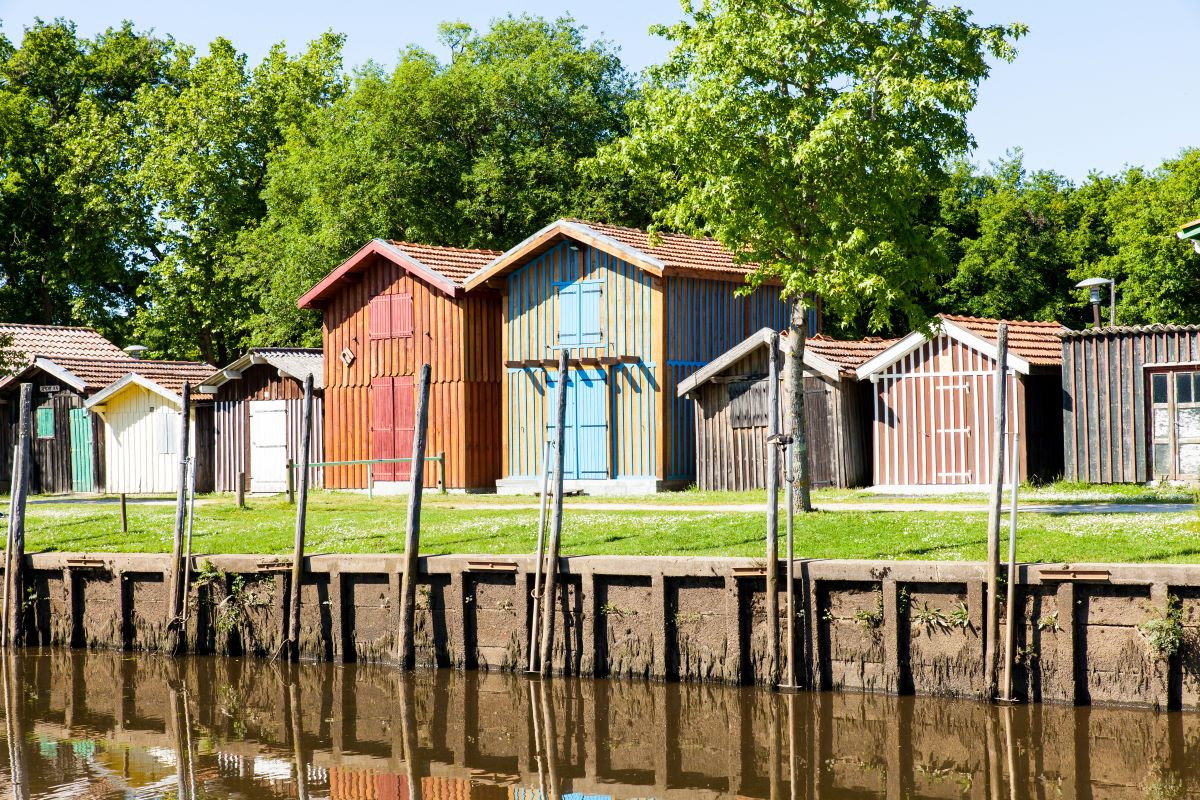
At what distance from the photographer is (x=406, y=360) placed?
3291cm

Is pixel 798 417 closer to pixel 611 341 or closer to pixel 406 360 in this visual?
pixel 611 341

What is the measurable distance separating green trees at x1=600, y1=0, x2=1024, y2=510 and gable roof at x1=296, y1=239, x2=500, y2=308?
11.1m

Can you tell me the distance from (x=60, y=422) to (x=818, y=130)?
24.9 meters

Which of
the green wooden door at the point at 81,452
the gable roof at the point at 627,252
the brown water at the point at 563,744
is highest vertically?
the gable roof at the point at 627,252

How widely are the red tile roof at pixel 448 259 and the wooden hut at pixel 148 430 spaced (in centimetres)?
698

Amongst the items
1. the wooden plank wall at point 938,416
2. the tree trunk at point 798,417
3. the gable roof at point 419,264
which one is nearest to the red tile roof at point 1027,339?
the wooden plank wall at point 938,416

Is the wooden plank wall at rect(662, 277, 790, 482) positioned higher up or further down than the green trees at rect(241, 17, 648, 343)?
further down

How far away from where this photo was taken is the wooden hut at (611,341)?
98.1 ft

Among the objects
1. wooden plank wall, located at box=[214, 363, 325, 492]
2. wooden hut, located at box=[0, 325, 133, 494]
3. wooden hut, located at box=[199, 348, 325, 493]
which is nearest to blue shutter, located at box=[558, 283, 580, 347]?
wooden hut, located at box=[199, 348, 325, 493]

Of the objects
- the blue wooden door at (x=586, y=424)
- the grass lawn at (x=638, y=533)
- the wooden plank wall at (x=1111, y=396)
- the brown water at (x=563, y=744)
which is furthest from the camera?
the blue wooden door at (x=586, y=424)

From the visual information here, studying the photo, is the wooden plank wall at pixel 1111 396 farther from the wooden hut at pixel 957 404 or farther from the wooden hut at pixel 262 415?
the wooden hut at pixel 262 415

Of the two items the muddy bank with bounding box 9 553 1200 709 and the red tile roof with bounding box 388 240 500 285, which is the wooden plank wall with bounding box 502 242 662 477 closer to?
the red tile roof with bounding box 388 240 500 285

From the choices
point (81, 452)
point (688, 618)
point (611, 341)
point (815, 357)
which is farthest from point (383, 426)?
point (688, 618)

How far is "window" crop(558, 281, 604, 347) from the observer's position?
30.6 m
